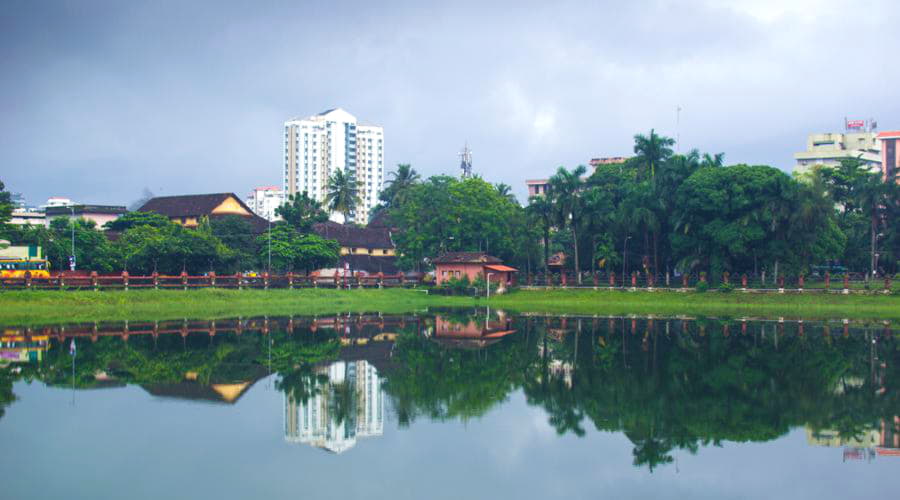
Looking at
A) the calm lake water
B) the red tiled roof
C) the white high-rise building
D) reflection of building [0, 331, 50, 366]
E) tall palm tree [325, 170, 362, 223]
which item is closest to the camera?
the calm lake water

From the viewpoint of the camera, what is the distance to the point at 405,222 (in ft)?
268

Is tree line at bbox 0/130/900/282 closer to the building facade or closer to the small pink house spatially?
the small pink house

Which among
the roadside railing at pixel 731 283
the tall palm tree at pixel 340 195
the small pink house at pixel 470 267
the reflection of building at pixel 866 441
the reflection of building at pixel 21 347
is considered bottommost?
the reflection of building at pixel 866 441

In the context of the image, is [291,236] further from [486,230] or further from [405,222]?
[486,230]

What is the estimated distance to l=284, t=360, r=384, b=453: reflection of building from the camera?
17.7m

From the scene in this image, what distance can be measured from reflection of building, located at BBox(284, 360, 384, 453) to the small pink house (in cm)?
4261

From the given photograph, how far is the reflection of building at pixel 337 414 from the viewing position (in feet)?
58.0

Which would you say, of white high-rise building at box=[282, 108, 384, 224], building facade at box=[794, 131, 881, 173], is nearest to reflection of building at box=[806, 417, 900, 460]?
building facade at box=[794, 131, 881, 173]

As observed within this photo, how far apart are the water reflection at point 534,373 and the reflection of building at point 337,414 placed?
2.1 inches

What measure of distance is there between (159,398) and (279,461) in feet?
24.0

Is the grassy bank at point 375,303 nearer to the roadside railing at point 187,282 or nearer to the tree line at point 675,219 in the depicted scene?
the roadside railing at point 187,282

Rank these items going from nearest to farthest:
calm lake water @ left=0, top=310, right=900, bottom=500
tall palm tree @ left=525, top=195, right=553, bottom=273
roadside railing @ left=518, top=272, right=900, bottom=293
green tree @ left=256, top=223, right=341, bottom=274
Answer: calm lake water @ left=0, top=310, right=900, bottom=500 < roadside railing @ left=518, top=272, right=900, bottom=293 < green tree @ left=256, top=223, right=341, bottom=274 < tall palm tree @ left=525, top=195, right=553, bottom=273

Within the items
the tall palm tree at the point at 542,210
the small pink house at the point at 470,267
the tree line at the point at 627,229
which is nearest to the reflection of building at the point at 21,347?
the tree line at the point at 627,229

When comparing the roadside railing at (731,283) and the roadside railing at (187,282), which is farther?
the roadside railing at (731,283)
